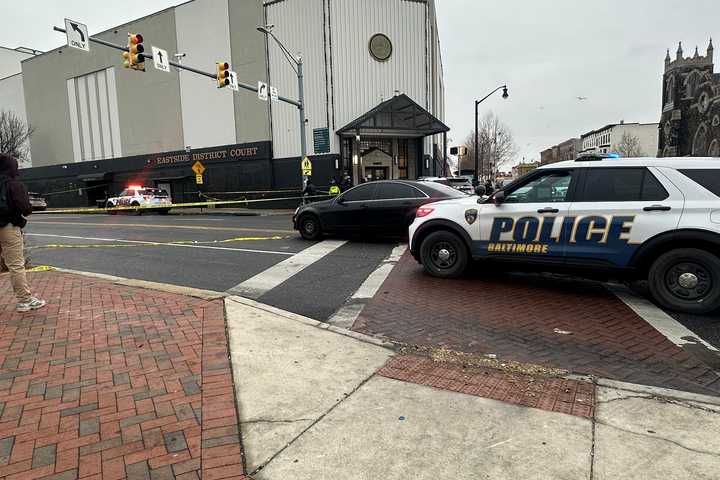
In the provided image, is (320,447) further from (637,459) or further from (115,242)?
(115,242)

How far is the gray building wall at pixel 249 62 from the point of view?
29375 millimetres

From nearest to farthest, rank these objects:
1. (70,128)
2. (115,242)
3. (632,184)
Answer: (632,184) < (115,242) < (70,128)

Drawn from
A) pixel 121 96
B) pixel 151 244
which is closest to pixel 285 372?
pixel 151 244

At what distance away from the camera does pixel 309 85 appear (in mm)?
28406

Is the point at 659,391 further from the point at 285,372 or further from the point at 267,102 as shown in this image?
the point at 267,102

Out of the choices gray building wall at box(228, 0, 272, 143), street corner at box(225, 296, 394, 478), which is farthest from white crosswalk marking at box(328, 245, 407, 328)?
gray building wall at box(228, 0, 272, 143)

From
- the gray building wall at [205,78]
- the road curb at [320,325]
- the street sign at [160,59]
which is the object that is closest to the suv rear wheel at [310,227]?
the road curb at [320,325]

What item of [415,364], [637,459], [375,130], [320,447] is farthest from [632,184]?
[375,130]

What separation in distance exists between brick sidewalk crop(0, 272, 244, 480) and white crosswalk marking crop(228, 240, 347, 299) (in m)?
1.31

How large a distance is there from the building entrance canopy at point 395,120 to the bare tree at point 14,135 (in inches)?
1329

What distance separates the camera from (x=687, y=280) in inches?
217

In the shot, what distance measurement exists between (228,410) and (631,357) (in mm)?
3430

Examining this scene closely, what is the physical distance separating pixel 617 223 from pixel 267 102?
26.7 m

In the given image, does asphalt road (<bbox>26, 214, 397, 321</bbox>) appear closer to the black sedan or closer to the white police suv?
the black sedan
